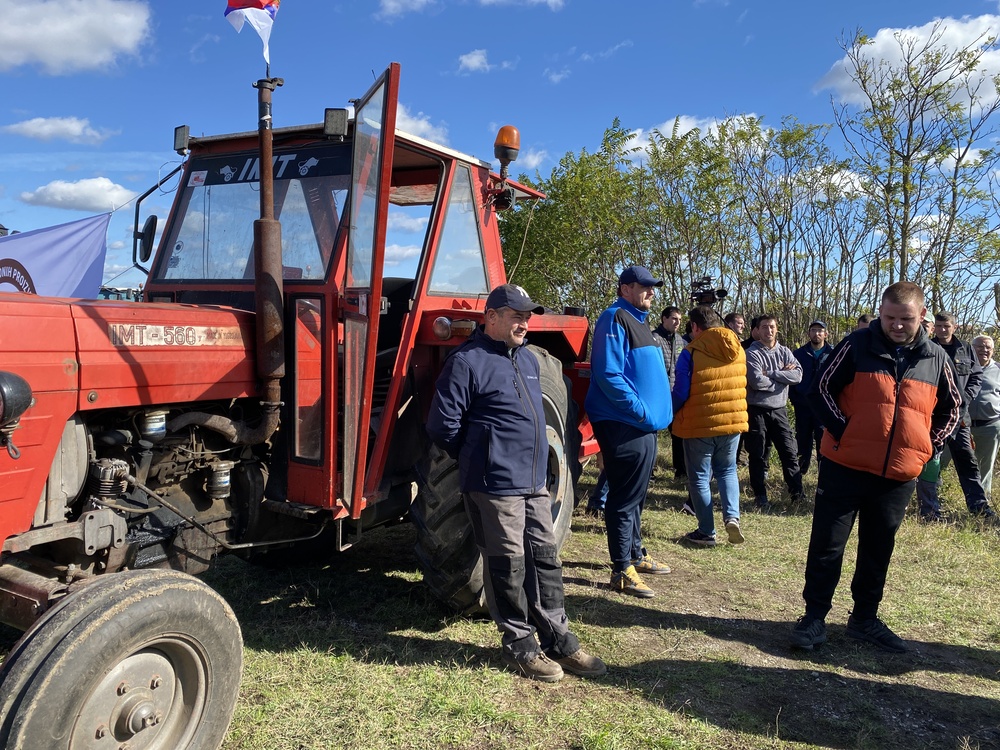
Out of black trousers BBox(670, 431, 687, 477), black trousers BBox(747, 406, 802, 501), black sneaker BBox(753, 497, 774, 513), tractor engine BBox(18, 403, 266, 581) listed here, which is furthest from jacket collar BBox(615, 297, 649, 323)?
black trousers BBox(670, 431, 687, 477)

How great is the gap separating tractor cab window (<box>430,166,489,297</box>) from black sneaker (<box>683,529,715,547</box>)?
7.88 feet

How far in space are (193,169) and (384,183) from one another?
4.76 feet

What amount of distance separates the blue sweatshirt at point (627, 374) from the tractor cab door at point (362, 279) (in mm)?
1341

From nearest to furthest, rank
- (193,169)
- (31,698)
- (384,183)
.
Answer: (31,698) → (384,183) → (193,169)

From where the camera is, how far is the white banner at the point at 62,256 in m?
6.26

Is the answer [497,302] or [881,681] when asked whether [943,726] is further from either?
[497,302]

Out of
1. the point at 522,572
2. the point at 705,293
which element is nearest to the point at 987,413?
the point at 705,293

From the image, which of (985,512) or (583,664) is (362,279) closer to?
(583,664)

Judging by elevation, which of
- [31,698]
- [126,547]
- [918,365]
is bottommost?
[31,698]

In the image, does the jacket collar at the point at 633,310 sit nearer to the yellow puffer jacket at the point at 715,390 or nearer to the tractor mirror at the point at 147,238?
the yellow puffer jacket at the point at 715,390

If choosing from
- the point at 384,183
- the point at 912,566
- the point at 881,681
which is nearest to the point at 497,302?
the point at 384,183

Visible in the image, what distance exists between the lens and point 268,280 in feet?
9.29

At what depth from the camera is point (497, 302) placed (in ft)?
10.1

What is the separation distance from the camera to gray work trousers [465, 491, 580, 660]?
10.0 ft
